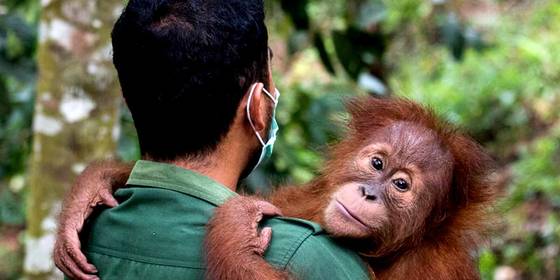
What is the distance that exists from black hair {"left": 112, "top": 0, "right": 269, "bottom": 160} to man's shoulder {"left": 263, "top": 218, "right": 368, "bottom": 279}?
0.31 meters

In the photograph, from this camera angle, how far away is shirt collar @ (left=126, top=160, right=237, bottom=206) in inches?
90.9

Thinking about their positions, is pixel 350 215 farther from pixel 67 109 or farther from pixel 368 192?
pixel 67 109

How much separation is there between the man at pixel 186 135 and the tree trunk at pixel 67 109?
A: 5.40 ft

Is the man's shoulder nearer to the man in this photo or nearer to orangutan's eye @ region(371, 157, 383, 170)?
the man

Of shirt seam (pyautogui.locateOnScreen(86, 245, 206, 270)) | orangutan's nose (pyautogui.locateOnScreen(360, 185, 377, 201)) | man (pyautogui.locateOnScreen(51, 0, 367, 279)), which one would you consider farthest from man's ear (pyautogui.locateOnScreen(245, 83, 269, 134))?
orangutan's nose (pyautogui.locateOnScreen(360, 185, 377, 201))

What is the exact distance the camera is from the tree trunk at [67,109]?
13.3 ft

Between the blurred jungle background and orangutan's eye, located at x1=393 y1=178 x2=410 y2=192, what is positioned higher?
orangutan's eye, located at x1=393 y1=178 x2=410 y2=192

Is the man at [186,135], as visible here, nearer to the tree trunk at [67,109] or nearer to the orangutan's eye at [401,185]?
the orangutan's eye at [401,185]

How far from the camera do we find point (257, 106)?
2.41m

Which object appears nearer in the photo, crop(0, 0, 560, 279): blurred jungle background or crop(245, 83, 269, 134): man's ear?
crop(245, 83, 269, 134): man's ear

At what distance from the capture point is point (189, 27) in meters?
2.29

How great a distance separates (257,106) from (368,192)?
2.84 ft

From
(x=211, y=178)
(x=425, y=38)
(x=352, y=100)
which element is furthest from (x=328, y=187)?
(x=425, y=38)

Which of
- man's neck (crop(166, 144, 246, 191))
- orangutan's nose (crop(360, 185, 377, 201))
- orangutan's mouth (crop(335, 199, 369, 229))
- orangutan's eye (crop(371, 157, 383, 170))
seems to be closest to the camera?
man's neck (crop(166, 144, 246, 191))
